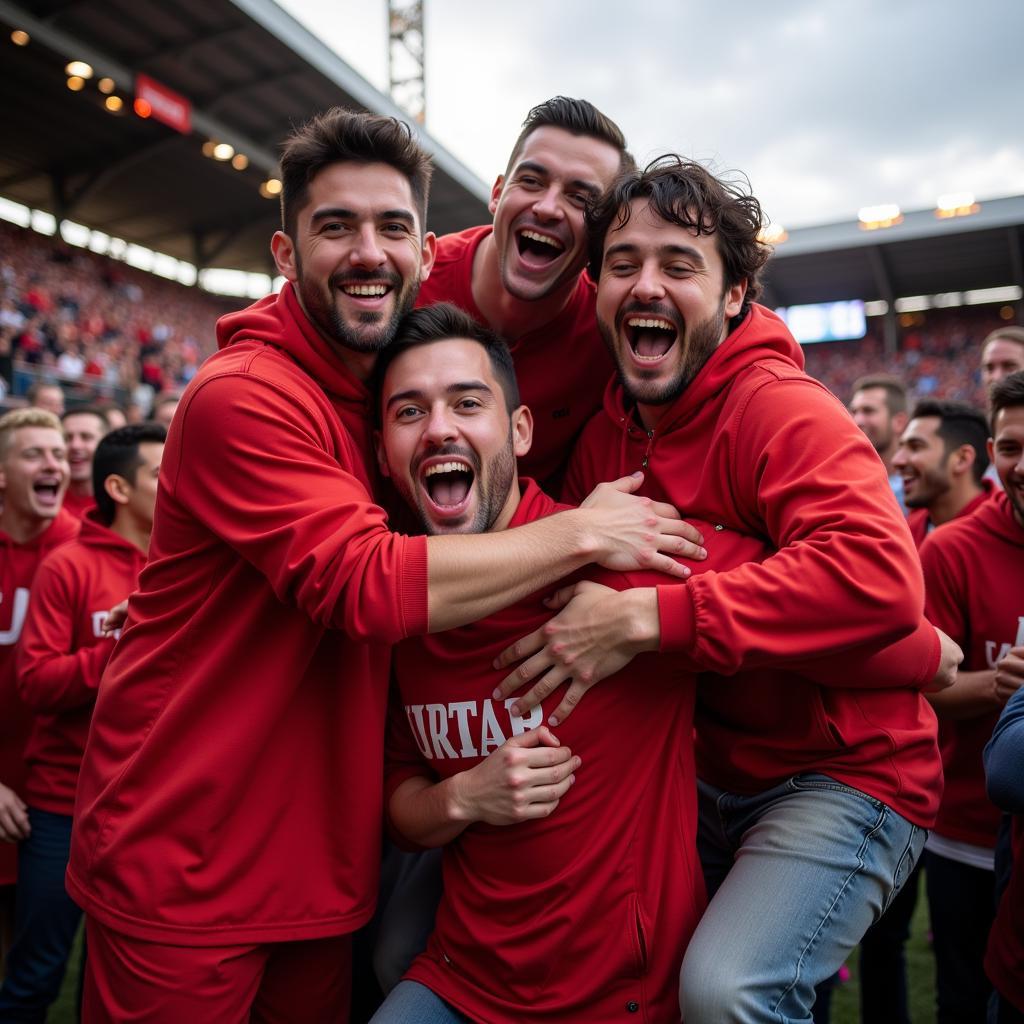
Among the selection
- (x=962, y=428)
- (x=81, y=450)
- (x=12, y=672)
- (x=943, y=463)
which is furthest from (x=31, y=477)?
(x=962, y=428)

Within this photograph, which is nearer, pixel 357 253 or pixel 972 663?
pixel 357 253

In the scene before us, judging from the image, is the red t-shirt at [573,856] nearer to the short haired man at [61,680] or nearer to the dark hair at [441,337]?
the dark hair at [441,337]

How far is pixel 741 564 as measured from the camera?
2.19 meters

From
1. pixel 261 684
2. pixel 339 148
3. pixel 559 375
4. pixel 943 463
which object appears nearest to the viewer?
pixel 261 684

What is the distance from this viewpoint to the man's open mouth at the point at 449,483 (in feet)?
7.88

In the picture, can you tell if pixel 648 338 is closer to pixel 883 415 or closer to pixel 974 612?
pixel 974 612

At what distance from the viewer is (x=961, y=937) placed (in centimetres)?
337

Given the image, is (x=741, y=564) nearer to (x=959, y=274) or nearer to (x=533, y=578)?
(x=533, y=578)

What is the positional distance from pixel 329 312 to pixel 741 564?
1346 mm

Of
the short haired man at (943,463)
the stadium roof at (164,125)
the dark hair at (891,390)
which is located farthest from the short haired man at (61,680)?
the stadium roof at (164,125)

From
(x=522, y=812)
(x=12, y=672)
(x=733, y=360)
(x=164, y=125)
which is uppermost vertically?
(x=164, y=125)

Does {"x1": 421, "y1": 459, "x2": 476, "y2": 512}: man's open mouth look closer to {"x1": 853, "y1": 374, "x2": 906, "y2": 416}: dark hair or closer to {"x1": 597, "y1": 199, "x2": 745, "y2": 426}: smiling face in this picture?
{"x1": 597, "y1": 199, "x2": 745, "y2": 426}: smiling face

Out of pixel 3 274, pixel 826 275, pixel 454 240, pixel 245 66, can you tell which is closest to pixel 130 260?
pixel 3 274

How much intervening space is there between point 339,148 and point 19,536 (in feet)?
9.08
